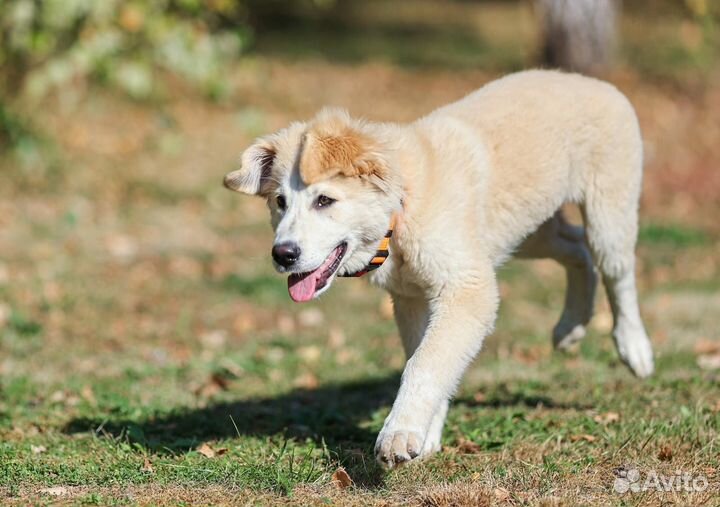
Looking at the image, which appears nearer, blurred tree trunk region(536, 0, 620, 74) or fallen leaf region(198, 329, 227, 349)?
fallen leaf region(198, 329, 227, 349)

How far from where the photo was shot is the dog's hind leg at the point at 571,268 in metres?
6.52

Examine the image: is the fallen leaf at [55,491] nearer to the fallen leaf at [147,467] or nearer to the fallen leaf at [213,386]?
the fallen leaf at [147,467]

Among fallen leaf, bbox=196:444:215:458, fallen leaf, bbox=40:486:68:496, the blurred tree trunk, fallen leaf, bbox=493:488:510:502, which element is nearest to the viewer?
fallen leaf, bbox=493:488:510:502

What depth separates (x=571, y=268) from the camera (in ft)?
22.1

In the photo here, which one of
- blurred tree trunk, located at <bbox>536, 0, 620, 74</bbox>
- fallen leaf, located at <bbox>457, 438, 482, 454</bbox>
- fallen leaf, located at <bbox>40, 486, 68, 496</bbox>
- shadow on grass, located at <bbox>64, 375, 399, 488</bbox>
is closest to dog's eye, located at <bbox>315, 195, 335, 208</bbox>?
shadow on grass, located at <bbox>64, 375, 399, 488</bbox>

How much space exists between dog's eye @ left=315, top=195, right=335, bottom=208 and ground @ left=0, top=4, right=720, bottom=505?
1.16 meters

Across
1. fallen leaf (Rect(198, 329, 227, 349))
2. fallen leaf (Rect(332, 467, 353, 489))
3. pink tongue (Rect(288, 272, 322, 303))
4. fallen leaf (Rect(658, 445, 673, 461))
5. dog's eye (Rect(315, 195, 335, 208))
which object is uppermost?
dog's eye (Rect(315, 195, 335, 208))

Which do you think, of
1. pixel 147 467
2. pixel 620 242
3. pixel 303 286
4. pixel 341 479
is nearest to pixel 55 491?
pixel 147 467

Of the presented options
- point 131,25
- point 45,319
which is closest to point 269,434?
point 45,319

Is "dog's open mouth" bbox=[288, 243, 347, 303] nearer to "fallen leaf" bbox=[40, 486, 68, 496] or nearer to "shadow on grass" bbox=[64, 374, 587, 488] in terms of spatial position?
"shadow on grass" bbox=[64, 374, 587, 488]

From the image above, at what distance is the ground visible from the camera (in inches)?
193

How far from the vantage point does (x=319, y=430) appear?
235 inches

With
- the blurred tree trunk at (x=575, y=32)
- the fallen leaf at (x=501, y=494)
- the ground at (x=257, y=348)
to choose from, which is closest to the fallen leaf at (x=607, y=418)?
the ground at (x=257, y=348)

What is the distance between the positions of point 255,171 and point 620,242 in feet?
7.33
